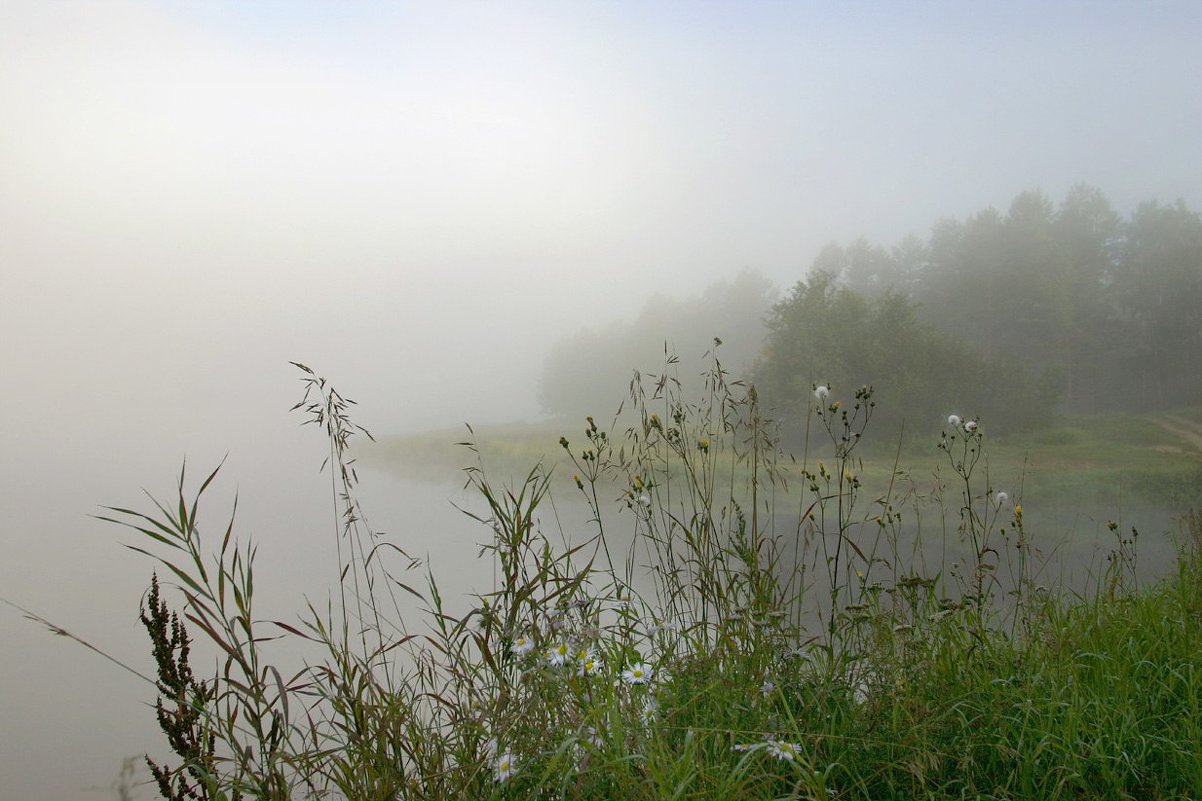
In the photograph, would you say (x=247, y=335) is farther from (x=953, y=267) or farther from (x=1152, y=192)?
(x=1152, y=192)

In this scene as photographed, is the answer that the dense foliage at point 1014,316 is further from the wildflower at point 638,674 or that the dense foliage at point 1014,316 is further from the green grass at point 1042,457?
the wildflower at point 638,674

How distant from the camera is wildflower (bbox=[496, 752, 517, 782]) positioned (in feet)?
4.45

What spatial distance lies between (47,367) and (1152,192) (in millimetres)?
7188

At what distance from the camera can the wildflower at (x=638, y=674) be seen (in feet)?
4.94

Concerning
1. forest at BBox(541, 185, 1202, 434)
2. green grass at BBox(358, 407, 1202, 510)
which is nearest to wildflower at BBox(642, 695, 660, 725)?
green grass at BBox(358, 407, 1202, 510)

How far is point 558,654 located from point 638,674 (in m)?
0.17

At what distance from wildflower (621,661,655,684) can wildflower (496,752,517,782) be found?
0.26 m

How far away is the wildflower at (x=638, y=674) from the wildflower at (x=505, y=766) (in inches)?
10.1

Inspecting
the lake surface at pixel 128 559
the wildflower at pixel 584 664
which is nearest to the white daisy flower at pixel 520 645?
the wildflower at pixel 584 664

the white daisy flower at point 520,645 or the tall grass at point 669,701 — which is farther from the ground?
the white daisy flower at point 520,645

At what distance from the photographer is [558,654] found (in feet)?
4.81

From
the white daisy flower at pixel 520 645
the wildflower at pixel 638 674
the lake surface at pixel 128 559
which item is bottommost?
the lake surface at pixel 128 559

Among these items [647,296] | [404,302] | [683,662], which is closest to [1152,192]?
[647,296]

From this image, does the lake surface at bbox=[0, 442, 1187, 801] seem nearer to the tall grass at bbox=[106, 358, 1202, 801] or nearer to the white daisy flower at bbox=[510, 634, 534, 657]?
the tall grass at bbox=[106, 358, 1202, 801]
